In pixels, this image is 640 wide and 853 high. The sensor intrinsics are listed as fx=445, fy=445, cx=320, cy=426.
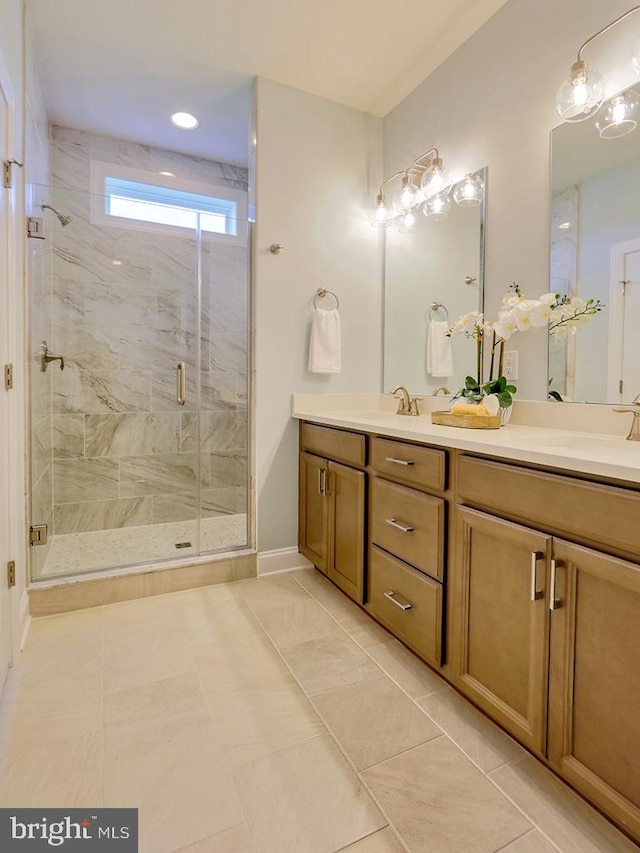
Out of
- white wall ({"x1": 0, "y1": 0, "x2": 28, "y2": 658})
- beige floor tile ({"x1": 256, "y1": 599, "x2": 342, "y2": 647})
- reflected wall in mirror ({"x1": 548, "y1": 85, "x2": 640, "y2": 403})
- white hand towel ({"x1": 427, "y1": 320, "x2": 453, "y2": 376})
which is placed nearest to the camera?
reflected wall in mirror ({"x1": 548, "y1": 85, "x2": 640, "y2": 403})

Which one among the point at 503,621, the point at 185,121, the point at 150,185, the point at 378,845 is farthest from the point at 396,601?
the point at 150,185

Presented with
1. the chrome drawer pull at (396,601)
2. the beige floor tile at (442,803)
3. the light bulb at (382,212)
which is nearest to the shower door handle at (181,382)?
the light bulb at (382,212)

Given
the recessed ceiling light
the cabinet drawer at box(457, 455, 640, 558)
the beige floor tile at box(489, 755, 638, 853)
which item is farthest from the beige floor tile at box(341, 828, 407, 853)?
the recessed ceiling light

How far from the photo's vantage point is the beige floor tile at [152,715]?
1257mm

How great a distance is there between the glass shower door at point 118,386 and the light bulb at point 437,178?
1365 mm

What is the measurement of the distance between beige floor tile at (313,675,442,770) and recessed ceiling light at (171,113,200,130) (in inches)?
122

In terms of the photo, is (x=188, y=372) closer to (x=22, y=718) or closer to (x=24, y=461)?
(x=24, y=461)

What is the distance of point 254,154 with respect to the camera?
2.31 metres

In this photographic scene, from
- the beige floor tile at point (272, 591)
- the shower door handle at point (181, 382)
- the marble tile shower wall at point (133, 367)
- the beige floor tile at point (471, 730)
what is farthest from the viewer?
the shower door handle at point (181, 382)

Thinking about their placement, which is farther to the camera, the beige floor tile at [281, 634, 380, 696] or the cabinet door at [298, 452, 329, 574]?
the cabinet door at [298, 452, 329, 574]

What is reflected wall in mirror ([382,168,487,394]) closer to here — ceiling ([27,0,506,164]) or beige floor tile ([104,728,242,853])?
ceiling ([27,0,506,164])

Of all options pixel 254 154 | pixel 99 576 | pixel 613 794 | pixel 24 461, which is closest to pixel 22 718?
pixel 99 576

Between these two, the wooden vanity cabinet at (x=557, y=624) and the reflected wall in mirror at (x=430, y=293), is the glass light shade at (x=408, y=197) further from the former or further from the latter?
the wooden vanity cabinet at (x=557, y=624)

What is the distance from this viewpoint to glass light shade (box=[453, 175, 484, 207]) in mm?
1999
